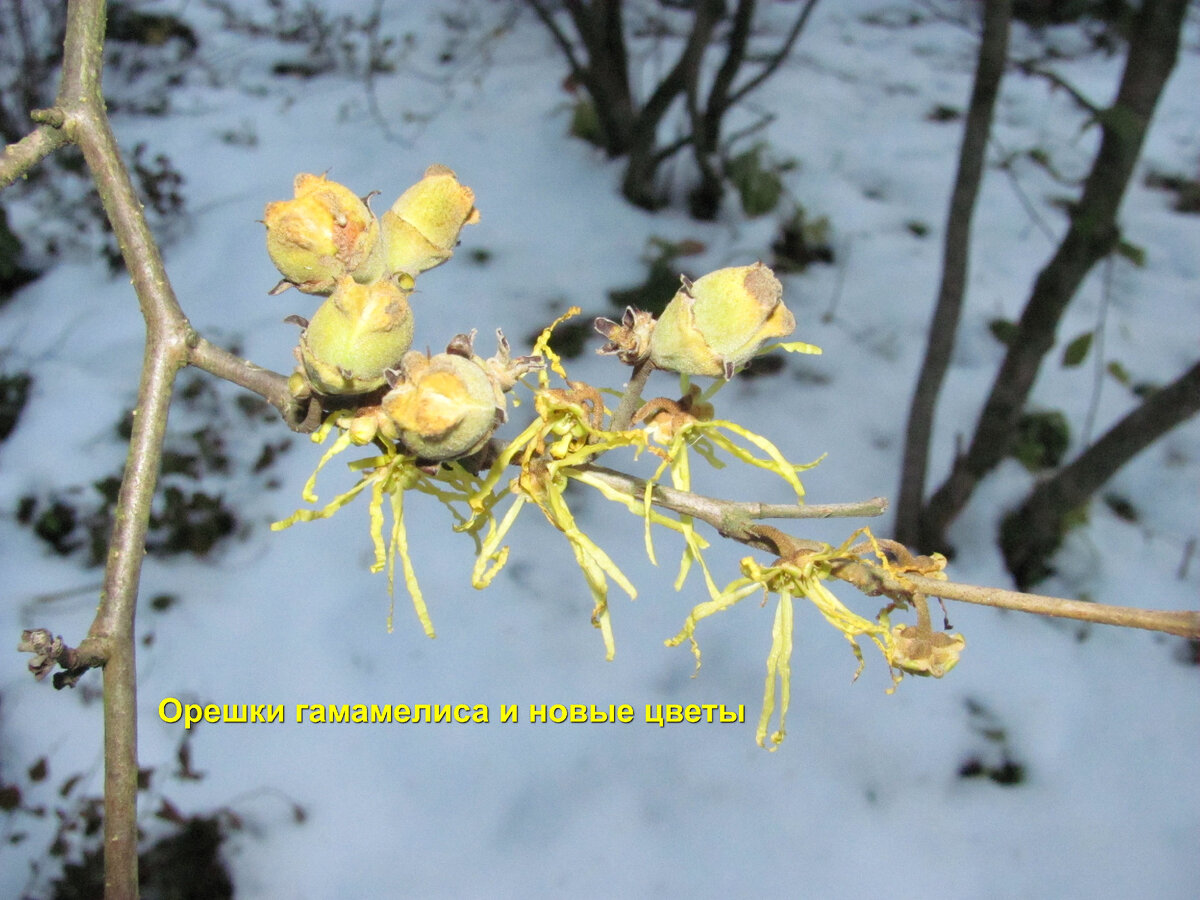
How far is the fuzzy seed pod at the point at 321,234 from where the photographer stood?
0.84m

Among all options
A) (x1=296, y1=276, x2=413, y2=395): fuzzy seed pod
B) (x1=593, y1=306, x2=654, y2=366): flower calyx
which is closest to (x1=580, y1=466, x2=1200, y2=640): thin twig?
(x1=593, y1=306, x2=654, y2=366): flower calyx

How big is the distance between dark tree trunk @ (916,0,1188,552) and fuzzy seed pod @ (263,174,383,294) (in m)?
1.79

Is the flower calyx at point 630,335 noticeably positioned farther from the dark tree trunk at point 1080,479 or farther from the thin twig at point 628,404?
the dark tree trunk at point 1080,479

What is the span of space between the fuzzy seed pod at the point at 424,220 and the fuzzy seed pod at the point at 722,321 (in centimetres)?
26

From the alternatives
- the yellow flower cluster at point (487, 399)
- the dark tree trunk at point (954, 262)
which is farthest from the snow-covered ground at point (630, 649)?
the yellow flower cluster at point (487, 399)

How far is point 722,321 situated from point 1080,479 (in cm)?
218

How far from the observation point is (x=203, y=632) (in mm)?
2787

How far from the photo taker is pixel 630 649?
9.20ft

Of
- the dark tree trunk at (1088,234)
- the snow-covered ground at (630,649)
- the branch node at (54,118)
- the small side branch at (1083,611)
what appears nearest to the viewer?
the small side branch at (1083,611)

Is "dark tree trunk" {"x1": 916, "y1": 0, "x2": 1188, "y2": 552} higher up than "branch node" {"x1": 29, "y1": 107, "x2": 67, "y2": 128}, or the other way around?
"branch node" {"x1": 29, "y1": 107, "x2": 67, "y2": 128}

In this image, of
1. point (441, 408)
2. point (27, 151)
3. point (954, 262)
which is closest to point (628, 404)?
point (441, 408)

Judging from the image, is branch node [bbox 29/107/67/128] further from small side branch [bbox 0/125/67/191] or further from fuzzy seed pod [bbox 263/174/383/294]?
fuzzy seed pod [bbox 263/174/383/294]

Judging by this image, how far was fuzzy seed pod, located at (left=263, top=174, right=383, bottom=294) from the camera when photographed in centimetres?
84

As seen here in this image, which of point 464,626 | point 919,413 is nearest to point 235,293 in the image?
point 464,626
